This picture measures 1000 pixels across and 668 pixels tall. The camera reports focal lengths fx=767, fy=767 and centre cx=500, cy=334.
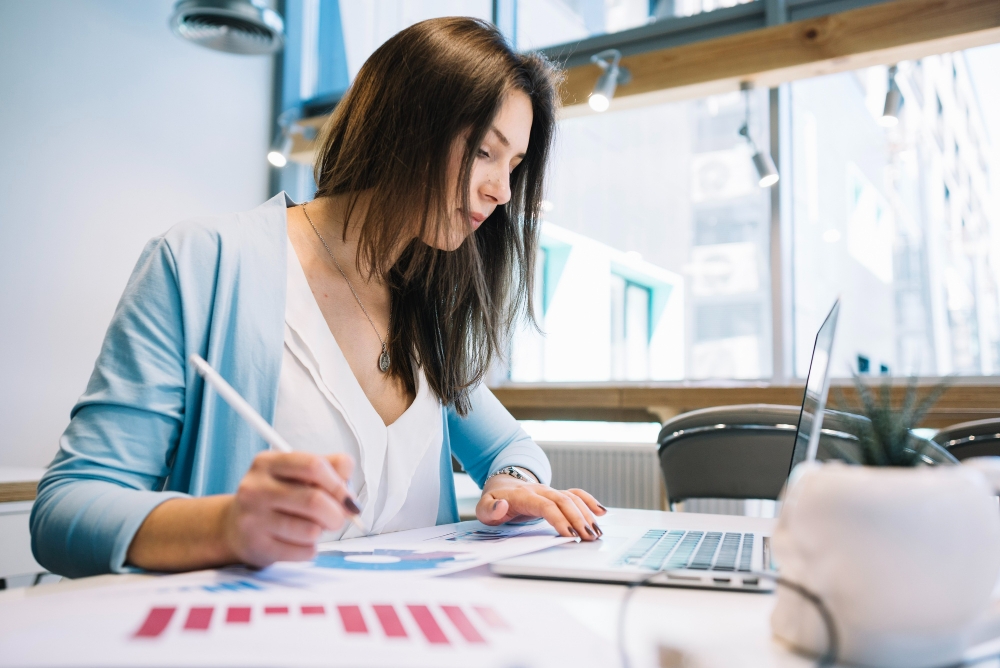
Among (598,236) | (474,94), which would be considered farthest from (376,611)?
(598,236)

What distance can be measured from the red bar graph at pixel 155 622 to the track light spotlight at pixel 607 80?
2.73 meters

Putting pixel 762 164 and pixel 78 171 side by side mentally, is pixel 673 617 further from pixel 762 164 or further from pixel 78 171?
pixel 78 171

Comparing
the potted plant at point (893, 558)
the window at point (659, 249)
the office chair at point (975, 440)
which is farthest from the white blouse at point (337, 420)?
the window at point (659, 249)

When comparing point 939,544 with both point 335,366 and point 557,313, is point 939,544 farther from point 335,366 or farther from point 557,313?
point 557,313

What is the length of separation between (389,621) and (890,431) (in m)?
0.28

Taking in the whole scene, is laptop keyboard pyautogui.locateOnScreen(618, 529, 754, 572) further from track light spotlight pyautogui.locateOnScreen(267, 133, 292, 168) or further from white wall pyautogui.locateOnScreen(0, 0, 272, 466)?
track light spotlight pyautogui.locateOnScreen(267, 133, 292, 168)

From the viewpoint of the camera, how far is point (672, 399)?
104 inches

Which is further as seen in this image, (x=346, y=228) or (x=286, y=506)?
(x=346, y=228)

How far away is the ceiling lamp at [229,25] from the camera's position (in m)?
2.56

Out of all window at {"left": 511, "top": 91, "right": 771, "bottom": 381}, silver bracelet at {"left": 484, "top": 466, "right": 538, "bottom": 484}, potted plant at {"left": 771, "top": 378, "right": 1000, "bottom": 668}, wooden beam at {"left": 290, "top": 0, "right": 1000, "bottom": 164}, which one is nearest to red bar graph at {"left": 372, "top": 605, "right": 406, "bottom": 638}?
potted plant at {"left": 771, "top": 378, "right": 1000, "bottom": 668}

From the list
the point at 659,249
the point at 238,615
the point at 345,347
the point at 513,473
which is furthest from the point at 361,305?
the point at 659,249

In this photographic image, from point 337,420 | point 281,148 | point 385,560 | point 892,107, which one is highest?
point 281,148

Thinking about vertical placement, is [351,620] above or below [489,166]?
below

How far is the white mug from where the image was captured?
36 cm
